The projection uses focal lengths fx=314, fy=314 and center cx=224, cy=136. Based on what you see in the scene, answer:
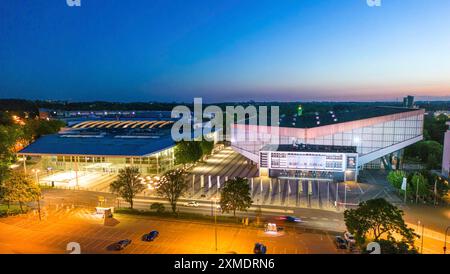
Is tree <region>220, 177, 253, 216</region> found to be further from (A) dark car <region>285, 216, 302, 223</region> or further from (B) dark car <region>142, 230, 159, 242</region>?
(B) dark car <region>142, 230, 159, 242</region>

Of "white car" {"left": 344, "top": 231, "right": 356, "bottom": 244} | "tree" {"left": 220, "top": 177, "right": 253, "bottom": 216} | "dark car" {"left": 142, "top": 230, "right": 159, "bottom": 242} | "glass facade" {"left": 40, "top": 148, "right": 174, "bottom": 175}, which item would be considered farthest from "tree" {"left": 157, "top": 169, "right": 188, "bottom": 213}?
"glass facade" {"left": 40, "top": 148, "right": 174, "bottom": 175}

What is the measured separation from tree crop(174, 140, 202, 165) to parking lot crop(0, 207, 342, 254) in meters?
20.4

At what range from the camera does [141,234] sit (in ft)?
87.6

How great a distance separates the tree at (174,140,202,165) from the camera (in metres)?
50.8

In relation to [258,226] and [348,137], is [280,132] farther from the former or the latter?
[258,226]

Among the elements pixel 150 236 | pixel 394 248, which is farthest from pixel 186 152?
pixel 394 248

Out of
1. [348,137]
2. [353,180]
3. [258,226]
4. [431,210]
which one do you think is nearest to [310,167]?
[353,180]

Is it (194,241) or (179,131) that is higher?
(179,131)

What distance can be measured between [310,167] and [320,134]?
7.01 meters

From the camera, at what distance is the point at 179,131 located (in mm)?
63688

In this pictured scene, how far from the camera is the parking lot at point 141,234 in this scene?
23.7 m

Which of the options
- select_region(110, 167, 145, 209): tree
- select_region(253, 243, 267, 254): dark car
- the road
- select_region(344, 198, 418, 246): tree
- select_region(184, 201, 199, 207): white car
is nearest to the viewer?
select_region(344, 198, 418, 246): tree

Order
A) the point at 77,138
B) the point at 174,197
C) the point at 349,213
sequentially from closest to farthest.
Answer: 1. the point at 349,213
2. the point at 174,197
3. the point at 77,138

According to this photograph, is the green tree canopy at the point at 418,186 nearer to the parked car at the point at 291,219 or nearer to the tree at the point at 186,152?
the parked car at the point at 291,219
